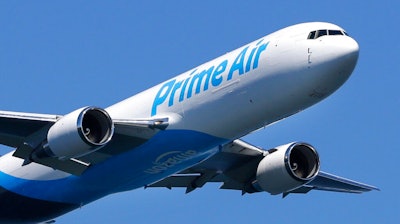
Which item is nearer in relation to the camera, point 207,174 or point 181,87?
point 181,87

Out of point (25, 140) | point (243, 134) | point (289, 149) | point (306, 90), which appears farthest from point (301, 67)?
point (25, 140)

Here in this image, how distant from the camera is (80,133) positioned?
47.1m

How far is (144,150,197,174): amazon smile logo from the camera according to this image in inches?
1945

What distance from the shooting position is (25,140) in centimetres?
4994

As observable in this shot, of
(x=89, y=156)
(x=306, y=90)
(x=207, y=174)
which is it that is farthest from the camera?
(x=207, y=174)

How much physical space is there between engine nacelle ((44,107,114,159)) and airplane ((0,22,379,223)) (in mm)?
38

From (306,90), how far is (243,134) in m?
3.45

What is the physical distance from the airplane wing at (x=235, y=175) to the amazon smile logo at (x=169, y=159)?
15.1 feet

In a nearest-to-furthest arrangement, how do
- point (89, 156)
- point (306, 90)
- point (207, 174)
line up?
point (306, 90) < point (89, 156) < point (207, 174)

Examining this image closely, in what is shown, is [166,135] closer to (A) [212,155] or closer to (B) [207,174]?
(A) [212,155]

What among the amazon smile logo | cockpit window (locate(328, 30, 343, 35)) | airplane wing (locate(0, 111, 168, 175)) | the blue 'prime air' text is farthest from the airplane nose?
airplane wing (locate(0, 111, 168, 175))

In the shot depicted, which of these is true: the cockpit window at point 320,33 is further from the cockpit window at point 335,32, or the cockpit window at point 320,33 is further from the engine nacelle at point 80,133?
the engine nacelle at point 80,133

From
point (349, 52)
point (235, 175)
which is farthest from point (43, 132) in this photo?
point (349, 52)

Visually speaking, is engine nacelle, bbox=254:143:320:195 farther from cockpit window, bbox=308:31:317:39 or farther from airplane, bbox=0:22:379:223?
cockpit window, bbox=308:31:317:39
